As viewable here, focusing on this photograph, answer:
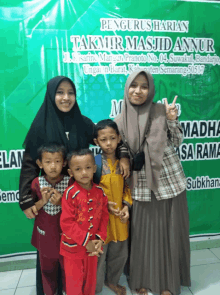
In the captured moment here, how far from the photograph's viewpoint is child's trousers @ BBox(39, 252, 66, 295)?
1.45 metres

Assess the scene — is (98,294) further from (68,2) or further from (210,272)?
(68,2)

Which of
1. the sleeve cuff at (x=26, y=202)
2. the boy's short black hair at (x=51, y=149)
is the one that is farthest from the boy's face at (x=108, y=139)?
the sleeve cuff at (x=26, y=202)

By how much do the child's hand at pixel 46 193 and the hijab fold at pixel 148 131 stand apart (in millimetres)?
517

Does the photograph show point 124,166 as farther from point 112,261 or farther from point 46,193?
point 112,261

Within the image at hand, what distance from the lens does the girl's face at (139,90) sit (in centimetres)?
142

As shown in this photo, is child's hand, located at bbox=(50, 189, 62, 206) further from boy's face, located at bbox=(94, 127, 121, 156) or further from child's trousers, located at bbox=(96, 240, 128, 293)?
child's trousers, located at bbox=(96, 240, 128, 293)

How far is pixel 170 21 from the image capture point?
192 centimetres

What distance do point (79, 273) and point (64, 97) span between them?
0.99 meters

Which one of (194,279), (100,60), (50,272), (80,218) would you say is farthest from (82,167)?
(194,279)

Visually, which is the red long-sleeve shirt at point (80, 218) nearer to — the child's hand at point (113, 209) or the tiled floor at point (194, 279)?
the child's hand at point (113, 209)

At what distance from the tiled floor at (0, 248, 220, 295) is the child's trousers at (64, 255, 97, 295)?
42 centimetres

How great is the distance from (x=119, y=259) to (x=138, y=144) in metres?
0.79

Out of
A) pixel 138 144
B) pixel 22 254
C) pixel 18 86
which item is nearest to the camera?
pixel 138 144

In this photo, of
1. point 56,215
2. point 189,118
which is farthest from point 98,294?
point 189,118
